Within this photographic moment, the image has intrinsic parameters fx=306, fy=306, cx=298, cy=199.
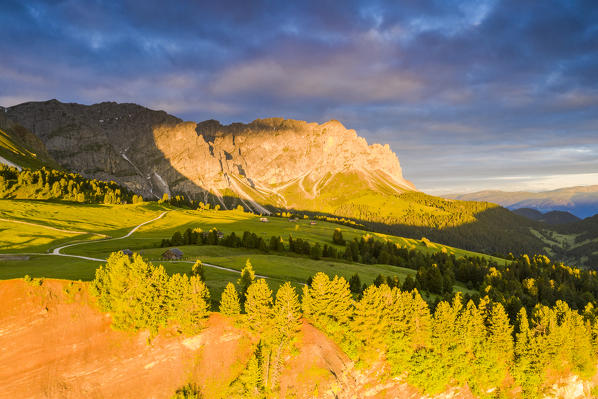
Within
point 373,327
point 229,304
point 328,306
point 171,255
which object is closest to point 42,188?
point 171,255

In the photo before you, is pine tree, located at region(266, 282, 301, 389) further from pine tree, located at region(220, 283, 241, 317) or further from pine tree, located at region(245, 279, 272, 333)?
pine tree, located at region(220, 283, 241, 317)

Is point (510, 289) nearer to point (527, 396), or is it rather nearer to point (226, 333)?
point (527, 396)

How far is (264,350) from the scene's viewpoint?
134 feet

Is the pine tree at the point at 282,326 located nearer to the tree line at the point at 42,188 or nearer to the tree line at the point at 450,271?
the tree line at the point at 450,271

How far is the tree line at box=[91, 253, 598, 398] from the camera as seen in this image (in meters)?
39.0

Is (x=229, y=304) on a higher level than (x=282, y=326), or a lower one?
higher

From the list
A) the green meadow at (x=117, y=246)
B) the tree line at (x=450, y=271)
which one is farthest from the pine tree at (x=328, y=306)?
the tree line at (x=450, y=271)

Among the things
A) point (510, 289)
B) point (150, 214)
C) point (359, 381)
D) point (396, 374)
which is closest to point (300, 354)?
point (359, 381)

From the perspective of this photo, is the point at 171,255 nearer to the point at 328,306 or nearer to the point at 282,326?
the point at 282,326

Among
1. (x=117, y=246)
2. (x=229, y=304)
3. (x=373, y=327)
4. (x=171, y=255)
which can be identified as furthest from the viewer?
(x=117, y=246)

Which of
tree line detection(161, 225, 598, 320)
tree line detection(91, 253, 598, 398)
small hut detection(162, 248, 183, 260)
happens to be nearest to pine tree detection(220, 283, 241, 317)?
tree line detection(91, 253, 598, 398)

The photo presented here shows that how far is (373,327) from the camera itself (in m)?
45.8

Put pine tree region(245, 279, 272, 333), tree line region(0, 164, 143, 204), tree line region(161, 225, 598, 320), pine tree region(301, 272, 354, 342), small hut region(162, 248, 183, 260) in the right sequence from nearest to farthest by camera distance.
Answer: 1. pine tree region(245, 279, 272, 333)
2. pine tree region(301, 272, 354, 342)
3. small hut region(162, 248, 183, 260)
4. tree line region(161, 225, 598, 320)
5. tree line region(0, 164, 143, 204)

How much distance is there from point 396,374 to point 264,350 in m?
22.0
